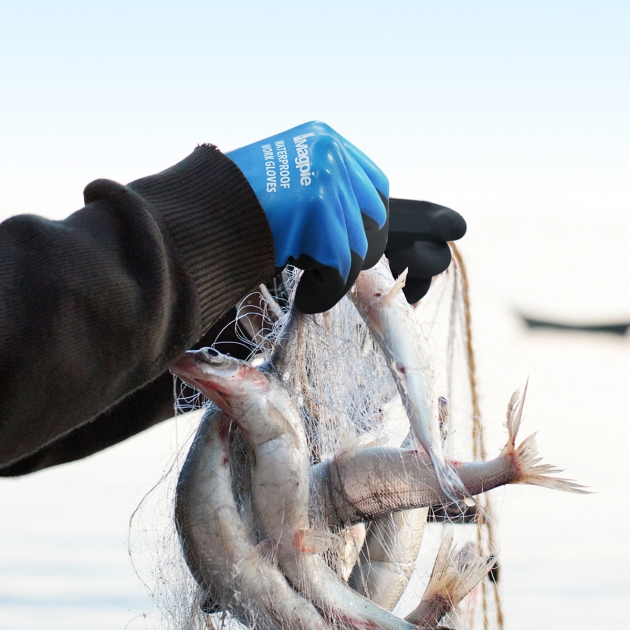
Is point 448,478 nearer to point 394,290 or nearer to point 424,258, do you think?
point 394,290

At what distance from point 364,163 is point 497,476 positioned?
0.71m

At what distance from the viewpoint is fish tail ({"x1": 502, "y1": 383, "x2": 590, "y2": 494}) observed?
191cm

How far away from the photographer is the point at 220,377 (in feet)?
6.03

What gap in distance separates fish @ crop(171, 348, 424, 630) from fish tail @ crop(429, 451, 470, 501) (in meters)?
0.26

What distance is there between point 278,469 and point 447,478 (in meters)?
0.36

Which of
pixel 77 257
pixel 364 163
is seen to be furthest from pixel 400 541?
pixel 77 257

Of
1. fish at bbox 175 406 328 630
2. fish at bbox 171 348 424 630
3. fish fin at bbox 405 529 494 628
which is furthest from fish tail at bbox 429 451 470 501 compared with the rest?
fish at bbox 175 406 328 630

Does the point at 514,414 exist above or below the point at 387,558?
above

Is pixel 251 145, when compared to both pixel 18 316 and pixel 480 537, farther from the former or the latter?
pixel 480 537

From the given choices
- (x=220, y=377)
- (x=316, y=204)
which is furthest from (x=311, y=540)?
(x=316, y=204)

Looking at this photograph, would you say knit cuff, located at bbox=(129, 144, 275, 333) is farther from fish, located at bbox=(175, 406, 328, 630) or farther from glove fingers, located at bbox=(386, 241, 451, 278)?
glove fingers, located at bbox=(386, 241, 451, 278)

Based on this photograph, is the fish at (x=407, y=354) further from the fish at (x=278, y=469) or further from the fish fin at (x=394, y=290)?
the fish at (x=278, y=469)

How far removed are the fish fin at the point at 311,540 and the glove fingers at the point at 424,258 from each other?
0.67m

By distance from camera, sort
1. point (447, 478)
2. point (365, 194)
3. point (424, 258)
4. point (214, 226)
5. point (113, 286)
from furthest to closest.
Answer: point (424, 258), point (447, 478), point (365, 194), point (214, 226), point (113, 286)
